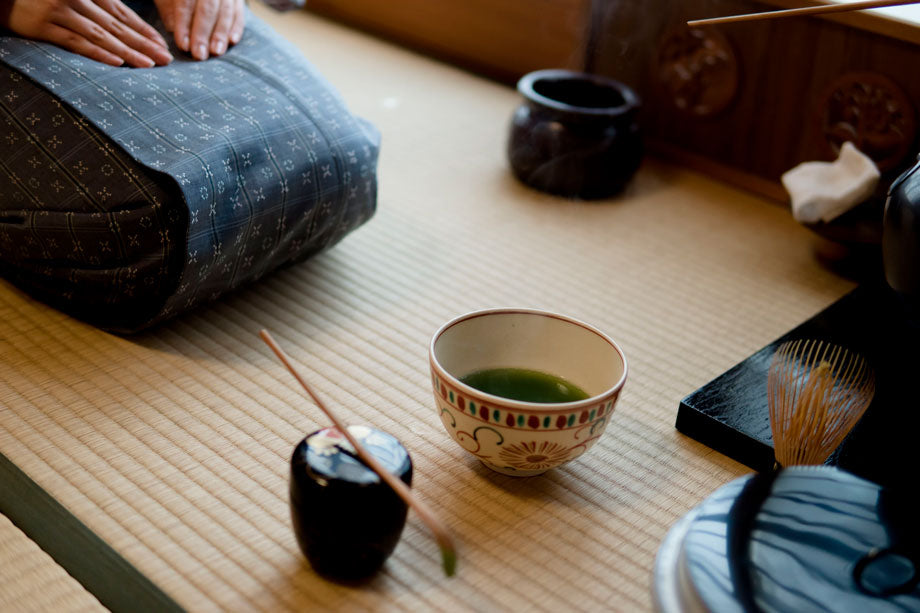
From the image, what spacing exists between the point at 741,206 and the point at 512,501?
119 centimetres

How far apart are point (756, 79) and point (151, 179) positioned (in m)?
1.39

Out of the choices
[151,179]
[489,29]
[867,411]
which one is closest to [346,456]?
[151,179]

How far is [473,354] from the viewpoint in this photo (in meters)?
1.29

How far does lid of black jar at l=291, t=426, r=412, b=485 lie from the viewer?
3.19 ft

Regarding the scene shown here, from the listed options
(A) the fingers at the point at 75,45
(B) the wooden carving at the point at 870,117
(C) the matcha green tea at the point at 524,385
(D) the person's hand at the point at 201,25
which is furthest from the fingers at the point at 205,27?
(B) the wooden carving at the point at 870,117

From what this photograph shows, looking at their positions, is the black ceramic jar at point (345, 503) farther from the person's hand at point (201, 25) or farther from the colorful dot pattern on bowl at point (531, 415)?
the person's hand at point (201, 25)

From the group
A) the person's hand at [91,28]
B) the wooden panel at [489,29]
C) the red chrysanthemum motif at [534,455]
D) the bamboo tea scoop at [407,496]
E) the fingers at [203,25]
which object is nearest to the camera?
the bamboo tea scoop at [407,496]

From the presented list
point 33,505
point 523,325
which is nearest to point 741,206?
point 523,325

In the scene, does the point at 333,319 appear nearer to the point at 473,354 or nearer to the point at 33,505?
the point at 473,354

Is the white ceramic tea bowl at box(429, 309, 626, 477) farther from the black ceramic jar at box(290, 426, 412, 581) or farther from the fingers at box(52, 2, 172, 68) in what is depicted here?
the fingers at box(52, 2, 172, 68)

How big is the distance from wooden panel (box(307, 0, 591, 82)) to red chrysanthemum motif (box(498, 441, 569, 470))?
1.56m

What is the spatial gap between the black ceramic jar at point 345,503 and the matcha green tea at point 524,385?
21 centimetres

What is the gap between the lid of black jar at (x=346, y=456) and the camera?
0.97 metres

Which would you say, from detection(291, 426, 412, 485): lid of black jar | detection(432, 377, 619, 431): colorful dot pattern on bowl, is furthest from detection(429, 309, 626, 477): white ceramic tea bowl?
detection(291, 426, 412, 485): lid of black jar
